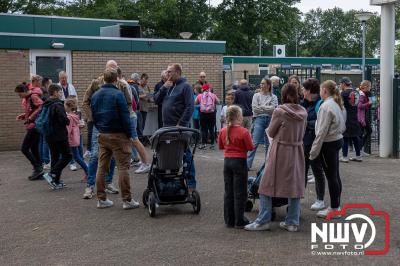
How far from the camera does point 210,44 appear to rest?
18.9 metres

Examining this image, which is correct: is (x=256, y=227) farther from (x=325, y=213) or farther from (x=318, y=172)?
(x=318, y=172)

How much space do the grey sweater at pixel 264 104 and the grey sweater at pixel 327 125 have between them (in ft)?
11.1

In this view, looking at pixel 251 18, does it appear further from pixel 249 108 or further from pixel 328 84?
pixel 328 84

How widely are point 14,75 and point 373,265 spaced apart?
12.4 meters

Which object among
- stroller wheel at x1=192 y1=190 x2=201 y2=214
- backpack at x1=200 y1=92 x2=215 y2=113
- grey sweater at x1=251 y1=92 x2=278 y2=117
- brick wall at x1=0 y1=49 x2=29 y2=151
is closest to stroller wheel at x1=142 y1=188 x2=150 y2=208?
stroller wheel at x1=192 y1=190 x2=201 y2=214

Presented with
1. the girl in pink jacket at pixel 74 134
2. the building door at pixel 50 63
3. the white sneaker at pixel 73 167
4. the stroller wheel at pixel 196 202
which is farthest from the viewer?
the building door at pixel 50 63

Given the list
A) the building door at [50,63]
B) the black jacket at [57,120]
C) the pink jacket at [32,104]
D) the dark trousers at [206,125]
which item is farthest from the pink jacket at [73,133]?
the building door at [50,63]

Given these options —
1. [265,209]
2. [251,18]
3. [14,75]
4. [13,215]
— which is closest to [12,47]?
[14,75]

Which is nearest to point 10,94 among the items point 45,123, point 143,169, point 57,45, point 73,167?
point 57,45

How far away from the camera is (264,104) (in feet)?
36.1

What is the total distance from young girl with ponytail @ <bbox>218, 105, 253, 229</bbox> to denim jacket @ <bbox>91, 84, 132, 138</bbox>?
157 cm

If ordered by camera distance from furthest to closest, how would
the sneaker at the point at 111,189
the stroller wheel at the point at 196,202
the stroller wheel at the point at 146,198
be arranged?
the sneaker at the point at 111,189 → the stroller wheel at the point at 146,198 → the stroller wheel at the point at 196,202

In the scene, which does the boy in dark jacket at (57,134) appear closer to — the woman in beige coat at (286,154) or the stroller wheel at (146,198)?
the stroller wheel at (146,198)

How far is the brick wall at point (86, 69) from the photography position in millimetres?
15773
